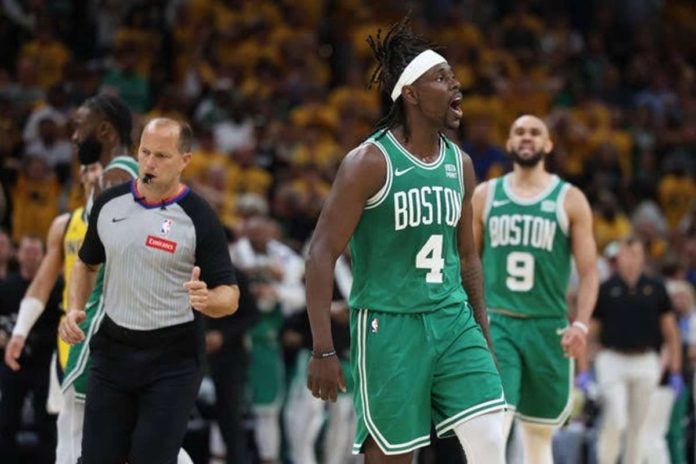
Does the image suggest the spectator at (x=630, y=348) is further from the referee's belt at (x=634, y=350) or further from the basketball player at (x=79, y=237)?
the basketball player at (x=79, y=237)

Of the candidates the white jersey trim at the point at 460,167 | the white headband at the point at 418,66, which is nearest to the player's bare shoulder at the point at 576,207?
the white jersey trim at the point at 460,167

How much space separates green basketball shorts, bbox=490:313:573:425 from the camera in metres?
8.99

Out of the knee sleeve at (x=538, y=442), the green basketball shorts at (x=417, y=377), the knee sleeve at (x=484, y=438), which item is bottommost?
the knee sleeve at (x=538, y=442)

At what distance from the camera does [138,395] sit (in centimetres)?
705

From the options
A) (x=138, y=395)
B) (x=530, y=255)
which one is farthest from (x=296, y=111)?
(x=138, y=395)

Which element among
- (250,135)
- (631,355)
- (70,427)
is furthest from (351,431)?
(70,427)

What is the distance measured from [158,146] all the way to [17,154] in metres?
8.44

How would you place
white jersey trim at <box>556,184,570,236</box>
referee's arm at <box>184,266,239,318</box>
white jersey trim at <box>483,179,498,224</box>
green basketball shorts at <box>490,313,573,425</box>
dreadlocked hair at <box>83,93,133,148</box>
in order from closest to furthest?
referee's arm at <box>184,266,239,318</box> < dreadlocked hair at <box>83,93,133,148</box> < green basketball shorts at <box>490,313,573,425</box> < white jersey trim at <box>556,184,570,236</box> < white jersey trim at <box>483,179,498,224</box>

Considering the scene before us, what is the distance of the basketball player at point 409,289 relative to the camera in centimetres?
651

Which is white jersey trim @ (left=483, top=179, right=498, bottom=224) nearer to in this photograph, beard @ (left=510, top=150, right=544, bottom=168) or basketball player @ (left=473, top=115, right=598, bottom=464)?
basketball player @ (left=473, top=115, right=598, bottom=464)

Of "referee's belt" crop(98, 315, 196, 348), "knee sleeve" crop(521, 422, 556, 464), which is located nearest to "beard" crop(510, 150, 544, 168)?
"knee sleeve" crop(521, 422, 556, 464)

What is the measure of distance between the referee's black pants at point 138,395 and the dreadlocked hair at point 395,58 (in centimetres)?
147

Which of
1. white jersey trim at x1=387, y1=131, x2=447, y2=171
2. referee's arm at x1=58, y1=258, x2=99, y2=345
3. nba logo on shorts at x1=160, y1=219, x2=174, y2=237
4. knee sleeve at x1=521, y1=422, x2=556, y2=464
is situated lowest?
knee sleeve at x1=521, y1=422, x2=556, y2=464

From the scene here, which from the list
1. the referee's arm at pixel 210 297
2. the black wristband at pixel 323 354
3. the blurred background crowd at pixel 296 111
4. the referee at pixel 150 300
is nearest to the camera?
the black wristband at pixel 323 354
